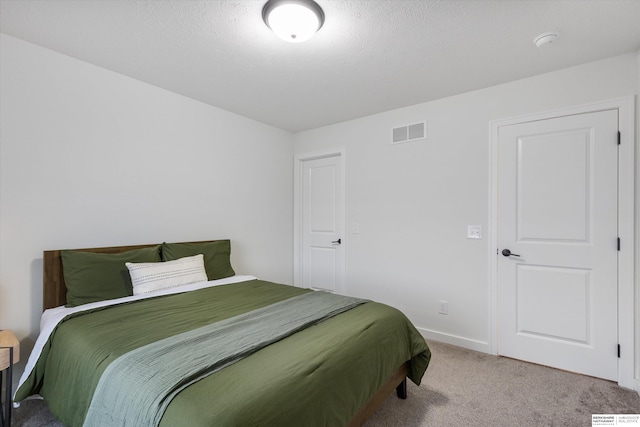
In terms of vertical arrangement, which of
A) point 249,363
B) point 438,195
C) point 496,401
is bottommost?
point 496,401

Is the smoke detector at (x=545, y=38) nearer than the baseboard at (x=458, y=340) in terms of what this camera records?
Yes

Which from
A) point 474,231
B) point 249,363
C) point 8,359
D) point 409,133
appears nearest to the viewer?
point 249,363

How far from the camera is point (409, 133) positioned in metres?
3.19

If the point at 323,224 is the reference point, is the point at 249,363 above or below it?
below

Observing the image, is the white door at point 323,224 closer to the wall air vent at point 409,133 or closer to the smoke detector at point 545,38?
the wall air vent at point 409,133

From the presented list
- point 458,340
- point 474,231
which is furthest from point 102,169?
point 458,340

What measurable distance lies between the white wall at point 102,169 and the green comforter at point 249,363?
0.80m

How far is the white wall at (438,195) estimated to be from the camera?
2.47 meters

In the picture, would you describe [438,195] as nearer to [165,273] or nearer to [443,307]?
[443,307]

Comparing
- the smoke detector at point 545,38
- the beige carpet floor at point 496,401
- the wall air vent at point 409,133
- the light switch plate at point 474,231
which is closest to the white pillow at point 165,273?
the beige carpet floor at point 496,401

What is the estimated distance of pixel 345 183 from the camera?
3689mm

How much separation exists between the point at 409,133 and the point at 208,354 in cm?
283

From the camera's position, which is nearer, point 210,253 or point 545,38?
point 545,38

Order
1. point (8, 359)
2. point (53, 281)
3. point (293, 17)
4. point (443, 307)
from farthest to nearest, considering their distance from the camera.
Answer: point (443, 307)
point (53, 281)
point (293, 17)
point (8, 359)
